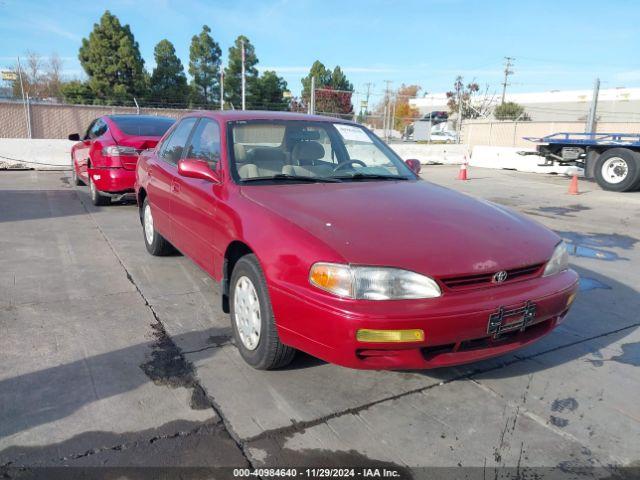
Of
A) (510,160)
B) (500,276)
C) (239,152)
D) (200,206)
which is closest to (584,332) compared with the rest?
(500,276)

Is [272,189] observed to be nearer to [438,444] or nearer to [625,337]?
[438,444]

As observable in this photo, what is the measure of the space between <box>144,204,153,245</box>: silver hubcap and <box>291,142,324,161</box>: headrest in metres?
2.08

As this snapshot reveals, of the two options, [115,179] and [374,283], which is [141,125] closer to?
[115,179]

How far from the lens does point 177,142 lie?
183 inches

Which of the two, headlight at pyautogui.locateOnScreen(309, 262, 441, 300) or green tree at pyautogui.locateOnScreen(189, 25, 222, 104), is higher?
green tree at pyautogui.locateOnScreen(189, 25, 222, 104)

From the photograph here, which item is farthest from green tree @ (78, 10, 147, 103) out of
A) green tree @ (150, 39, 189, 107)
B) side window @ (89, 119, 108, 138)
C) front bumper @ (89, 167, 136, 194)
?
front bumper @ (89, 167, 136, 194)

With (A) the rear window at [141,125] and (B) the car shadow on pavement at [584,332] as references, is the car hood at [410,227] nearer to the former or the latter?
(B) the car shadow on pavement at [584,332]

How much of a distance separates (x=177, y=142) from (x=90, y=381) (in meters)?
2.48

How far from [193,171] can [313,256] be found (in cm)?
145

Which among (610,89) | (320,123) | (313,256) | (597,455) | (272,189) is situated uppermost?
(610,89)

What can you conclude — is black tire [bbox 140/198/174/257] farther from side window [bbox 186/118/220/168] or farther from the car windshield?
the car windshield

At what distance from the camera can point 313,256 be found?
2.52m

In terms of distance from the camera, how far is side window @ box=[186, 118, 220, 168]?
381 centimetres

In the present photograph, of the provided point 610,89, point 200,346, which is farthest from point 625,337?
point 610,89
